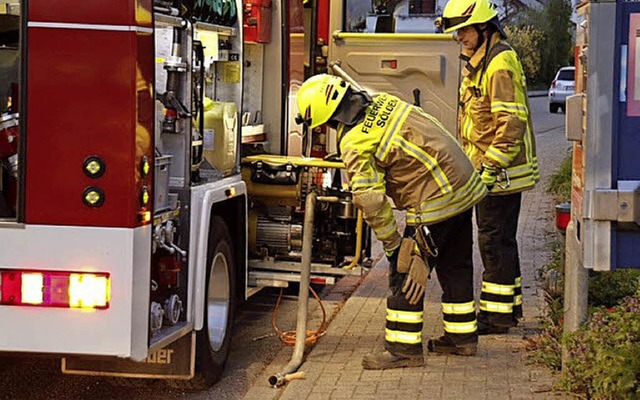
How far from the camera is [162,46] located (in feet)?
20.2

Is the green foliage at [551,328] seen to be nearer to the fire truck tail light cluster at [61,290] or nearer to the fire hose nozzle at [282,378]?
the fire hose nozzle at [282,378]

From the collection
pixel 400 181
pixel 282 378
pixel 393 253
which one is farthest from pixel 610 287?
pixel 282 378

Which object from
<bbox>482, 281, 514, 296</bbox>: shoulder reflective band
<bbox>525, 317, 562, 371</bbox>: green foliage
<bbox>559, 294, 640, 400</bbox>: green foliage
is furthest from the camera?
<bbox>482, 281, 514, 296</bbox>: shoulder reflective band

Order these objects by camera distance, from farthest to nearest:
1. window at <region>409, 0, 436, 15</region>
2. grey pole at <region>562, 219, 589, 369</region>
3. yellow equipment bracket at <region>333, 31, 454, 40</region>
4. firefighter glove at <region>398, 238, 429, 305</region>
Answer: window at <region>409, 0, 436, 15</region>, yellow equipment bracket at <region>333, 31, 454, 40</region>, firefighter glove at <region>398, 238, 429, 305</region>, grey pole at <region>562, 219, 589, 369</region>

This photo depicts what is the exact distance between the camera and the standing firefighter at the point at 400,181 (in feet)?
21.9

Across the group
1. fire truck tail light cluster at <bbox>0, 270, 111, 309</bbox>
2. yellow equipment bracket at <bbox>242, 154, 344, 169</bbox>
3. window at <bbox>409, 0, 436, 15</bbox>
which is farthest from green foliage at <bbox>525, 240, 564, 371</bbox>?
fire truck tail light cluster at <bbox>0, 270, 111, 309</bbox>

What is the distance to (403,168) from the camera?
6.84m

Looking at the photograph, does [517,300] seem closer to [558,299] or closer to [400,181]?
[558,299]

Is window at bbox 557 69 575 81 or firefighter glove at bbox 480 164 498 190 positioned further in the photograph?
window at bbox 557 69 575 81

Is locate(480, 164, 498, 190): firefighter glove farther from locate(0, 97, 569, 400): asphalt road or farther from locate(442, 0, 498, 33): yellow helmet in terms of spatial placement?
locate(0, 97, 569, 400): asphalt road

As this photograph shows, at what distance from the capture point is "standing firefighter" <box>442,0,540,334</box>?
25.1ft

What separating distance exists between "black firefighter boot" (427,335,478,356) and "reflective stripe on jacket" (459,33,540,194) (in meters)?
1.00

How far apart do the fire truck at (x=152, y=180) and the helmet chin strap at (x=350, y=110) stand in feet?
2.44

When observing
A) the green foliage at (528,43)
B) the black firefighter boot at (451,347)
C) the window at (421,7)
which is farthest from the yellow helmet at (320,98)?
the green foliage at (528,43)
